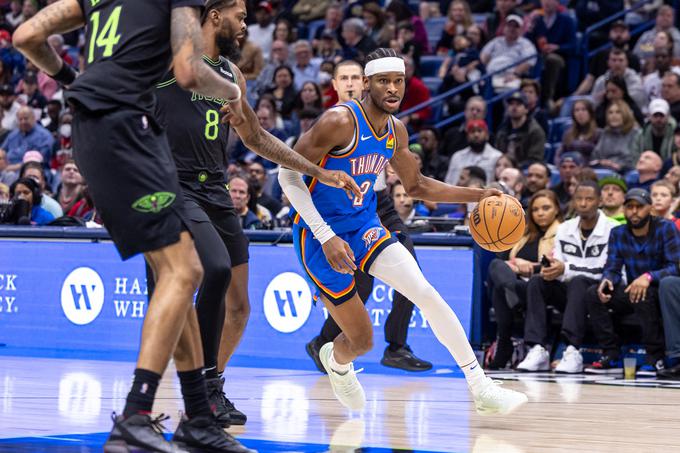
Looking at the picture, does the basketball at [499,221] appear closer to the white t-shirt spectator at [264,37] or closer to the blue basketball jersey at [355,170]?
the blue basketball jersey at [355,170]

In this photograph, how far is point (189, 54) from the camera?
4.43 metres

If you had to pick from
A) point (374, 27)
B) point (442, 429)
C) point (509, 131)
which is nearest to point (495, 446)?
point (442, 429)

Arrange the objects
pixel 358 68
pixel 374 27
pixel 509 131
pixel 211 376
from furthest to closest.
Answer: pixel 374 27 < pixel 509 131 < pixel 358 68 < pixel 211 376

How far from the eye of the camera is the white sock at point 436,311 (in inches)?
Answer: 251

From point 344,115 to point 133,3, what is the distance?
2.10 m

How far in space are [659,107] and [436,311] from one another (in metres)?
7.05

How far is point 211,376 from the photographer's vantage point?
5949mm

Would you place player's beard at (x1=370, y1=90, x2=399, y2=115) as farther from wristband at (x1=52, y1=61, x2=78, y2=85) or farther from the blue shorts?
wristband at (x1=52, y1=61, x2=78, y2=85)

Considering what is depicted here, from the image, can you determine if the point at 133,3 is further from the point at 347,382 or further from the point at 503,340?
the point at 503,340

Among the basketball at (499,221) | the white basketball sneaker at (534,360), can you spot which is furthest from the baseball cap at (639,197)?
the basketball at (499,221)

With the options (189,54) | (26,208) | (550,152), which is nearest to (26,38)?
(189,54)

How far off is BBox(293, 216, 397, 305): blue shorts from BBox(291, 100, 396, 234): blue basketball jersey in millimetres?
57

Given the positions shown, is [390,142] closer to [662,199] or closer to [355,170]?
[355,170]

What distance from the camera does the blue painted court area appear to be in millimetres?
4930
